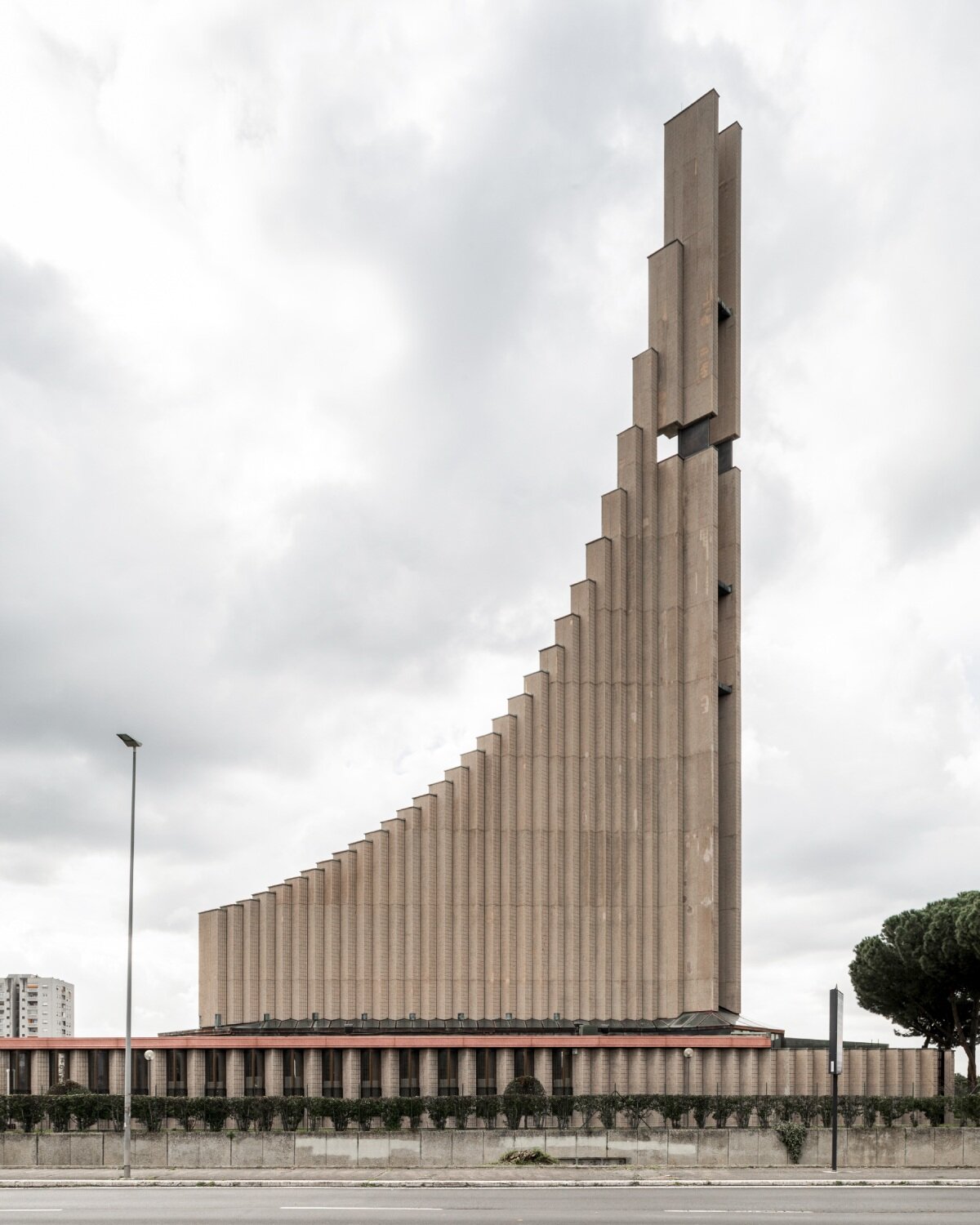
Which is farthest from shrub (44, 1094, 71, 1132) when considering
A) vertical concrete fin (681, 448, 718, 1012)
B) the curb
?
vertical concrete fin (681, 448, 718, 1012)

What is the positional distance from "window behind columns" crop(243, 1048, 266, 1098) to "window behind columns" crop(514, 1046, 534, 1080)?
7406 mm

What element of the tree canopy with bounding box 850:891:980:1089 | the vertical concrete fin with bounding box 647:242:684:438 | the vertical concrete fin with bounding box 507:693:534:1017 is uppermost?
the vertical concrete fin with bounding box 647:242:684:438

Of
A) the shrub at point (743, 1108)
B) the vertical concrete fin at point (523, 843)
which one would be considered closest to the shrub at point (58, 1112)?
the vertical concrete fin at point (523, 843)

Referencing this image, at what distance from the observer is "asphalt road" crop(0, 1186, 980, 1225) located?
2095 cm

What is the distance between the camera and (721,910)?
156ft

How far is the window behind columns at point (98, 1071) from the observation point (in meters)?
37.2

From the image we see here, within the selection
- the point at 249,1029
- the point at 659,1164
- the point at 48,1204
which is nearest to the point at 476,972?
the point at 249,1029

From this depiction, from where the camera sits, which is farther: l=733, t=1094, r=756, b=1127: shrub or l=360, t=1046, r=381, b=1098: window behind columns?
l=360, t=1046, r=381, b=1098: window behind columns

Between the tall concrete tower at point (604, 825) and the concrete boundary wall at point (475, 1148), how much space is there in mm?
13168

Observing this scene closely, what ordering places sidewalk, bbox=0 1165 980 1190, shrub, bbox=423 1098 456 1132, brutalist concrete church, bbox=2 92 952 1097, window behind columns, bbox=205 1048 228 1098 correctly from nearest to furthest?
sidewalk, bbox=0 1165 980 1190 < shrub, bbox=423 1098 456 1132 < window behind columns, bbox=205 1048 228 1098 < brutalist concrete church, bbox=2 92 952 1097

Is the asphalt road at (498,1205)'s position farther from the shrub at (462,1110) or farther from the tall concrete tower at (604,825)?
the tall concrete tower at (604,825)

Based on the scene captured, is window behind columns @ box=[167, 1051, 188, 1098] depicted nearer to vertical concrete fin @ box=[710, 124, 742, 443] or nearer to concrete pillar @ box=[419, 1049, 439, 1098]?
concrete pillar @ box=[419, 1049, 439, 1098]

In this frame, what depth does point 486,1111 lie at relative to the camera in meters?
33.9

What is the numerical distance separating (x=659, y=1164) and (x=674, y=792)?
58.1ft
